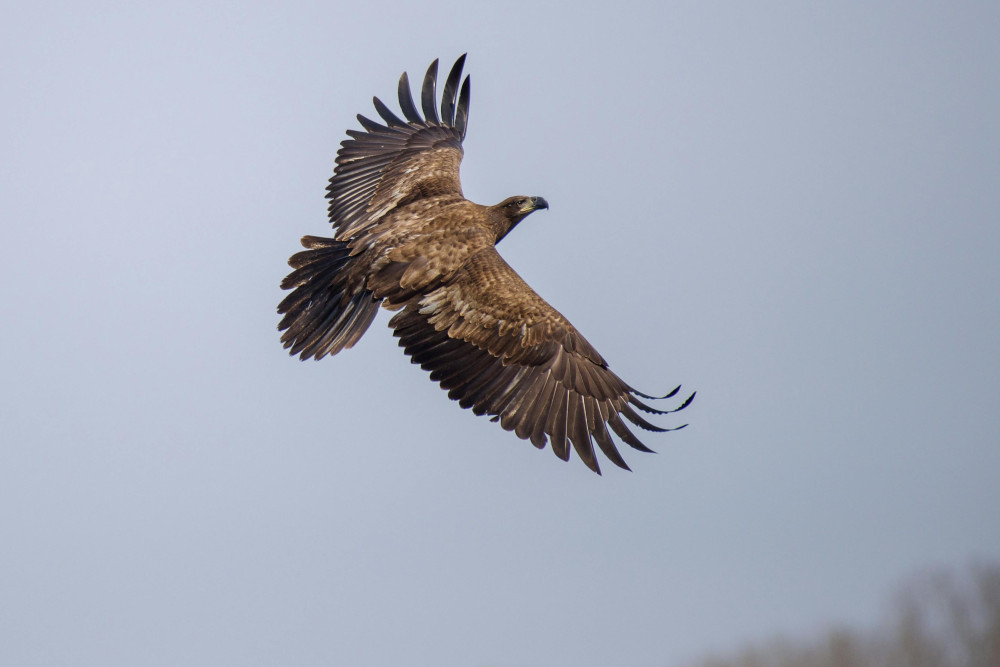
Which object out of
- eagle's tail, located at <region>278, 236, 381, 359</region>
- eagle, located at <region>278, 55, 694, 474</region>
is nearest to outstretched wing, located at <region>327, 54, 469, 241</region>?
eagle, located at <region>278, 55, 694, 474</region>

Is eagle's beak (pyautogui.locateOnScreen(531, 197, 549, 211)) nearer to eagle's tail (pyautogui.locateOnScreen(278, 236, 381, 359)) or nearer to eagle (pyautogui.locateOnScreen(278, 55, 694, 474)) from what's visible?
eagle (pyautogui.locateOnScreen(278, 55, 694, 474))

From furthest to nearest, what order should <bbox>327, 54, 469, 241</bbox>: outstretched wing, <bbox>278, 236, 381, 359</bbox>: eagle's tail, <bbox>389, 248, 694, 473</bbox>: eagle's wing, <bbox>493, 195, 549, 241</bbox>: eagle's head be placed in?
1. <bbox>327, 54, 469, 241</bbox>: outstretched wing
2. <bbox>493, 195, 549, 241</bbox>: eagle's head
3. <bbox>278, 236, 381, 359</bbox>: eagle's tail
4. <bbox>389, 248, 694, 473</bbox>: eagle's wing

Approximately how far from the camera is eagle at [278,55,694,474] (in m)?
9.76

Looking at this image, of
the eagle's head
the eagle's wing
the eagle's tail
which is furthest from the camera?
the eagle's head

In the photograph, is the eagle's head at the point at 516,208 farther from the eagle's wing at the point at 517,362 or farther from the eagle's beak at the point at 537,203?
the eagle's wing at the point at 517,362

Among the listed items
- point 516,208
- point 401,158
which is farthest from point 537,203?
point 401,158

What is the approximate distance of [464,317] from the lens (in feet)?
→ 33.2

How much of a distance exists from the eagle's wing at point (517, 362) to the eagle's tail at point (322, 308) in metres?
0.50

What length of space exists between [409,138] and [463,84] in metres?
0.81

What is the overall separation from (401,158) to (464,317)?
10.8 feet

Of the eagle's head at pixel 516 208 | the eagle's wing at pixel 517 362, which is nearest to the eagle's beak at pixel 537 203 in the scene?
the eagle's head at pixel 516 208

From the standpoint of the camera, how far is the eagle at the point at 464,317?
32.0 feet

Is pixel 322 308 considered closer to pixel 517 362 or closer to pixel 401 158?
pixel 517 362

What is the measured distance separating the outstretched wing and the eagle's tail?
2.49ft
